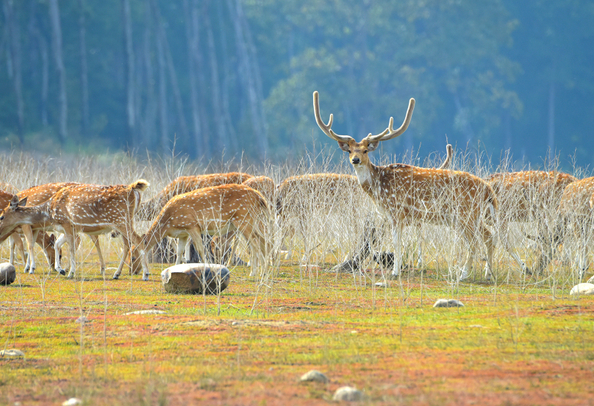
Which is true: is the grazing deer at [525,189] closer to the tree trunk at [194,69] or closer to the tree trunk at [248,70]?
the tree trunk at [194,69]

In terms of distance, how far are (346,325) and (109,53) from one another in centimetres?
3979

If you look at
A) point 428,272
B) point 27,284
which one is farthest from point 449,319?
point 27,284

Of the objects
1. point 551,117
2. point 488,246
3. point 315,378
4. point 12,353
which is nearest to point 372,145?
point 488,246

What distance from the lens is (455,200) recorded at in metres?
9.70

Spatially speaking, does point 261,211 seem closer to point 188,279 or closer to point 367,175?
point 367,175

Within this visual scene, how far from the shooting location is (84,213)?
9703mm

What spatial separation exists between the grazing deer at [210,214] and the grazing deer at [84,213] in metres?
0.37

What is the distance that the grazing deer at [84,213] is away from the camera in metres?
9.71

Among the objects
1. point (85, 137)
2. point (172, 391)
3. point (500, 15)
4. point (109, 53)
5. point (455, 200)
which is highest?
point (500, 15)

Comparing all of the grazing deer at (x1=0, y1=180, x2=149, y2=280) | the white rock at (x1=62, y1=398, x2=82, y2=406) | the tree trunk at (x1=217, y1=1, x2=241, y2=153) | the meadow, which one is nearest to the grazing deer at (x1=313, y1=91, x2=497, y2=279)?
the meadow

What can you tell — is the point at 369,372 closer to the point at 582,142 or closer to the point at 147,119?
the point at 147,119

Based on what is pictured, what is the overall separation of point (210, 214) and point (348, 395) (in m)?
5.82

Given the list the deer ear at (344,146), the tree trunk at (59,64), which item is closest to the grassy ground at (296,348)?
the deer ear at (344,146)

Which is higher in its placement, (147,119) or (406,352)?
(147,119)
